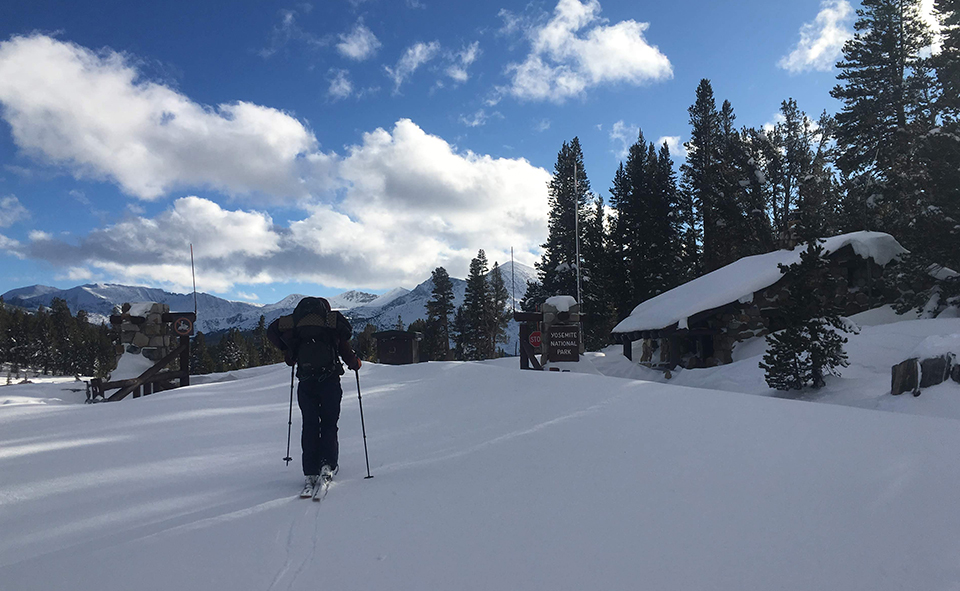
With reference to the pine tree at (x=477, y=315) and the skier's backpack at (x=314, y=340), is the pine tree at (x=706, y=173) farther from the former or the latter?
the skier's backpack at (x=314, y=340)

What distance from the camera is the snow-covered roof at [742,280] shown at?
55.1ft

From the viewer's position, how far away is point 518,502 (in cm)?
389

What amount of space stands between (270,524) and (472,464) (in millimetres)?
2006

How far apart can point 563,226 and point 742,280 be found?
92.3ft

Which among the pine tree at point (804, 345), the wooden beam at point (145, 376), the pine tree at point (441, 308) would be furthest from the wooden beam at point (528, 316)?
the pine tree at point (441, 308)

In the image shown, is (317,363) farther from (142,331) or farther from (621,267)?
(621,267)

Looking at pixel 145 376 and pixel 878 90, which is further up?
pixel 878 90

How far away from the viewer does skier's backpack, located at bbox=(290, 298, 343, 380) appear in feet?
15.9

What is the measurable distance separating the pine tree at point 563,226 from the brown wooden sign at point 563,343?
2463 cm

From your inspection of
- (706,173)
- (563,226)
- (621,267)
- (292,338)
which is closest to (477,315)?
(563,226)

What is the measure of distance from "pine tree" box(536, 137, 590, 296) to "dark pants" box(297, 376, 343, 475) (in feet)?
117

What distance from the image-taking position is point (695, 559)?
2.94 metres

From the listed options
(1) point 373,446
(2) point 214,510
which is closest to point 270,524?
(2) point 214,510

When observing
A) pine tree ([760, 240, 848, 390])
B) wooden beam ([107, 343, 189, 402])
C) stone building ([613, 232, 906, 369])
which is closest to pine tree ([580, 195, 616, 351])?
stone building ([613, 232, 906, 369])
